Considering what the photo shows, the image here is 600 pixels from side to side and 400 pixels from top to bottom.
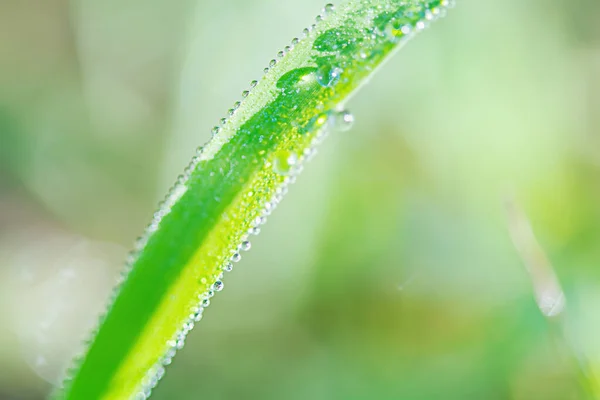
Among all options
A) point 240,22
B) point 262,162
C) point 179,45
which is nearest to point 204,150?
point 262,162

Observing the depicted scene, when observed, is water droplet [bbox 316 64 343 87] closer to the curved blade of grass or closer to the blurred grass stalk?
the curved blade of grass

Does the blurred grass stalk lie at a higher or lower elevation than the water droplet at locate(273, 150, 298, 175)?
higher

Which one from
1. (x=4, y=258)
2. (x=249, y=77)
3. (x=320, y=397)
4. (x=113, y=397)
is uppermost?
(x=249, y=77)

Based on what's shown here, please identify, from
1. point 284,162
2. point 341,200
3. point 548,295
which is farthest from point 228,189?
point 341,200

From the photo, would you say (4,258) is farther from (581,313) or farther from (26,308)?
(581,313)

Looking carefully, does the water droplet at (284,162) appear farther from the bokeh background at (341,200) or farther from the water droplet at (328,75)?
the bokeh background at (341,200)

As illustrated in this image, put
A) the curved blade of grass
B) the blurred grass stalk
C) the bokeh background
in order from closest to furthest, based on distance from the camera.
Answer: the curved blade of grass
the blurred grass stalk
the bokeh background

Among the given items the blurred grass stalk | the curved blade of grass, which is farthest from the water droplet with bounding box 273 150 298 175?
the blurred grass stalk
